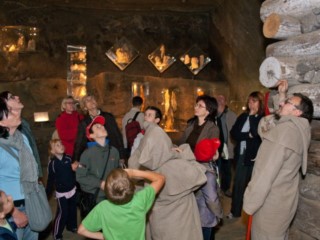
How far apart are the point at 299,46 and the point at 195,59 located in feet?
32.8

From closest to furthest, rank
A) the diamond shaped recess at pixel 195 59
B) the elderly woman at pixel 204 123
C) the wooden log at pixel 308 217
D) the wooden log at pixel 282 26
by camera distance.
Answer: the wooden log at pixel 308 217, the wooden log at pixel 282 26, the elderly woman at pixel 204 123, the diamond shaped recess at pixel 195 59

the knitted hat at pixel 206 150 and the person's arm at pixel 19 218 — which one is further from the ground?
the knitted hat at pixel 206 150

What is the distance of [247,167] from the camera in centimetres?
542

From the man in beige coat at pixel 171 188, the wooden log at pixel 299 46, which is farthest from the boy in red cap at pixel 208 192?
the wooden log at pixel 299 46

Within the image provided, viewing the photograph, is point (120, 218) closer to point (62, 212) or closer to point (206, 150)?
point (206, 150)

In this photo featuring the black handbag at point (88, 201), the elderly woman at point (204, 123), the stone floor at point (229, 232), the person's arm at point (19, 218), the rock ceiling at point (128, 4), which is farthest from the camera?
the rock ceiling at point (128, 4)

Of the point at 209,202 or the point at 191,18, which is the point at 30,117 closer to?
the point at 191,18

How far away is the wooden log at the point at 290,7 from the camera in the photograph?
3721 millimetres

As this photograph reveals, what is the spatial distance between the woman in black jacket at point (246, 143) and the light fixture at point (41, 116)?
6944 millimetres

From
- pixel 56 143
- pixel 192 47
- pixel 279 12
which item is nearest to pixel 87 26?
pixel 192 47

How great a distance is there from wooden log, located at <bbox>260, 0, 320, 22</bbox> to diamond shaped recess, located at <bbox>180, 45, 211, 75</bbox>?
9390 millimetres

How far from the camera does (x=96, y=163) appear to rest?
3.98m

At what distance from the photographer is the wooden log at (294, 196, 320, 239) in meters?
3.47

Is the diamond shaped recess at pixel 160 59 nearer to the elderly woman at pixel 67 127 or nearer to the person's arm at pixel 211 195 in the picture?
the elderly woman at pixel 67 127
